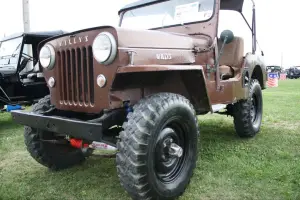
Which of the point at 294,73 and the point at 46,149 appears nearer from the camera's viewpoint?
the point at 46,149

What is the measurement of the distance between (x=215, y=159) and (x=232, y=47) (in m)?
1.79

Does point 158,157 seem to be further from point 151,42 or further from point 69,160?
point 69,160

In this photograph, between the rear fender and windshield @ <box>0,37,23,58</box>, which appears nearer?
the rear fender

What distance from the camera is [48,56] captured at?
10.3 ft

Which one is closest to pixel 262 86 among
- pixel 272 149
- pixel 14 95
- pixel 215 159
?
pixel 272 149

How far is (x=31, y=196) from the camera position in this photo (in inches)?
120

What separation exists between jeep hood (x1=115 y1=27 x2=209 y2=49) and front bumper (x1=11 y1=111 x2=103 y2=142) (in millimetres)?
721

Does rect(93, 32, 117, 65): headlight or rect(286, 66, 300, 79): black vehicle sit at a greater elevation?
rect(93, 32, 117, 65): headlight

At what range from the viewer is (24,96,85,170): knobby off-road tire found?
135 inches

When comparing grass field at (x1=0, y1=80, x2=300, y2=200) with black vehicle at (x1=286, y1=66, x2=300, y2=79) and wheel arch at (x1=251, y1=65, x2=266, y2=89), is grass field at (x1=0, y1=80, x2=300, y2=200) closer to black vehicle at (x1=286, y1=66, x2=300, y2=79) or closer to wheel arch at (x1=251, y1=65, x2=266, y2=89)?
wheel arch at (x1=251, y1=65, x2=266, y2=89)

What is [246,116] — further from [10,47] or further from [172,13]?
[10,47]

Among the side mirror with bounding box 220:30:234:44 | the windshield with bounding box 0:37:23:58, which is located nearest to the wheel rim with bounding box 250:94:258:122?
the side mirror with bounding box 220:30:234:44

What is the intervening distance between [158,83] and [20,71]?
15.8 feet

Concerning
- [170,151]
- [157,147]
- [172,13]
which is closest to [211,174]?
[170,151]
